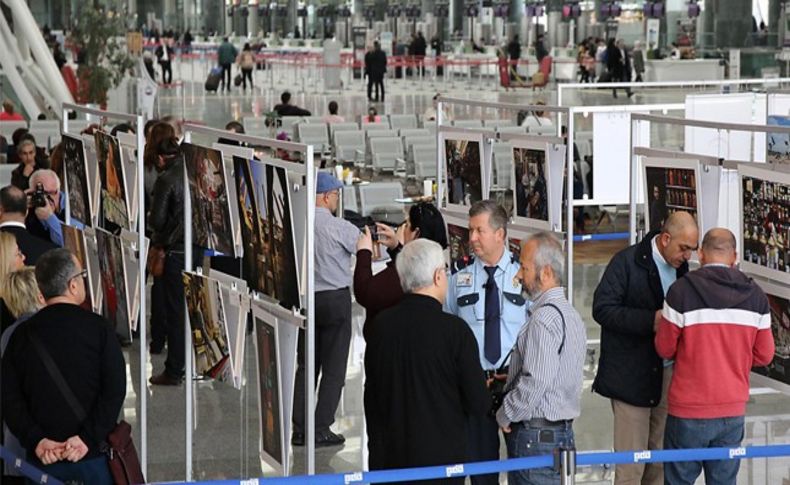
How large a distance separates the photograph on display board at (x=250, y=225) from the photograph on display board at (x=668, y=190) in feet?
6.46

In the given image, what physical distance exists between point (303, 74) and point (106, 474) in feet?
133

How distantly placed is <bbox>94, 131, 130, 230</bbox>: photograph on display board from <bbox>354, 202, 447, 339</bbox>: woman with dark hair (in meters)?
1.36

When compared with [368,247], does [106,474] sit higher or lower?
lower

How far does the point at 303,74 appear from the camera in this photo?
4547 cm

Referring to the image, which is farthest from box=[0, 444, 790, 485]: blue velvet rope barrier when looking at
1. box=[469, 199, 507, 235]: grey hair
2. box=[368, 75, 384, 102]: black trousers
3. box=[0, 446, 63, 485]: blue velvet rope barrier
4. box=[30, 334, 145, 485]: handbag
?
box=[368, 75, 384, 102]: black trousers

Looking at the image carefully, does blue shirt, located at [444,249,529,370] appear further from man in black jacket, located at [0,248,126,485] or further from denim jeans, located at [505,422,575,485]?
man in black jacket, located at [0,248,126,485]

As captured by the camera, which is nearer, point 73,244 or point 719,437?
point 719,437

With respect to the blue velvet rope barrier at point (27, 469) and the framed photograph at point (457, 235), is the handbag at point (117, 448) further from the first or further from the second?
the framed photograph at point (457, 235)

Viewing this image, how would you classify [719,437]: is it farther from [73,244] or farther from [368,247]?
[73,244]

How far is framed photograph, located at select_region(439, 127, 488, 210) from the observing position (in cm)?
870

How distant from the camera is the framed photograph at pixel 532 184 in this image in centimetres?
814

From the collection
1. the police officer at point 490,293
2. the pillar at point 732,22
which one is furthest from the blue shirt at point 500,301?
the pillar at point 732,22

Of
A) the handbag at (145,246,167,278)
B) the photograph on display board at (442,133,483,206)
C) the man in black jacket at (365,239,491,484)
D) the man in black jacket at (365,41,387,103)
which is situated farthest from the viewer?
the man in black jacket at (365,41,387,103)

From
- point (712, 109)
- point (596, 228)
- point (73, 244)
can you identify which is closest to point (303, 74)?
point (596, 228)
